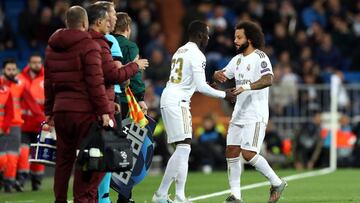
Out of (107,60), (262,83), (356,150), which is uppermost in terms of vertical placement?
(107,60)

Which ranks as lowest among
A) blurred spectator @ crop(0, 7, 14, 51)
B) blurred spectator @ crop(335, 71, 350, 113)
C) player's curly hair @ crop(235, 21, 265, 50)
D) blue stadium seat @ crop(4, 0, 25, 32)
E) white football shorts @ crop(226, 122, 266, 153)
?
white football shorts @ crop(226, 122, 266, 153)

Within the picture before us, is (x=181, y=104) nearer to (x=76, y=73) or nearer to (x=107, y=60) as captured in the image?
(x=107, y=60)

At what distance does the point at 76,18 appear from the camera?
11711mm

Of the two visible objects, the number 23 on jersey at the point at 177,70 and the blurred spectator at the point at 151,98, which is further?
the blurred spectator at the point at 151,98

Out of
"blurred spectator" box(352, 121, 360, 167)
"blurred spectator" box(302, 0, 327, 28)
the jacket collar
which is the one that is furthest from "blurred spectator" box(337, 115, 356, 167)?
the jacket collar

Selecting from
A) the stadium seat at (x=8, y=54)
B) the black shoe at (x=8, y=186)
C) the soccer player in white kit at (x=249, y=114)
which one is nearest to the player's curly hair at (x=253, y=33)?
the soccer player in white kit at (x=249, y=114)

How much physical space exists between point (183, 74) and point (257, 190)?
3.92m

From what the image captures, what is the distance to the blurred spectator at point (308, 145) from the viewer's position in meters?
25.6

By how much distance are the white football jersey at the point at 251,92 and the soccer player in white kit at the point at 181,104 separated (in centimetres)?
55

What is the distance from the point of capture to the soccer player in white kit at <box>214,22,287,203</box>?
46.1 feet

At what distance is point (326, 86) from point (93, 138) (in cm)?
1522

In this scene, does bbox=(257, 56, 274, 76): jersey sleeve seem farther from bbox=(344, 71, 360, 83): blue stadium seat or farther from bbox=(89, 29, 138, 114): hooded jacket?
bbox=(344, 71, 360, 83): blue stadium seat

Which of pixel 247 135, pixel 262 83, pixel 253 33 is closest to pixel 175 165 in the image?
pixel 247 135

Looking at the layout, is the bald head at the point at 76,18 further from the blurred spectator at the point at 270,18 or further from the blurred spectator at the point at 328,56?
the blurred spectator at the point at 270,18
